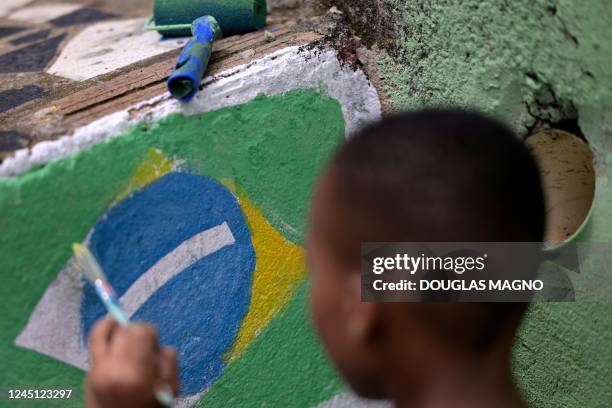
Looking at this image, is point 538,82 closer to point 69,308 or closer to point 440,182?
point 440,182

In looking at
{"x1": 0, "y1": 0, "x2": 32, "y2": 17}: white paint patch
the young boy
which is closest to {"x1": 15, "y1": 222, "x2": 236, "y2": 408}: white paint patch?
the young boy

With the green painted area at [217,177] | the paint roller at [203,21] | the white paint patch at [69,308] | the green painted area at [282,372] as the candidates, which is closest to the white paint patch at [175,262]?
the white paint patch at [69,308]

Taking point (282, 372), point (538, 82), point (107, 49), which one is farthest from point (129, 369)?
point (107, 49)

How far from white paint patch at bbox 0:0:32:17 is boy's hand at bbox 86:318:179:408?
7.74 feet

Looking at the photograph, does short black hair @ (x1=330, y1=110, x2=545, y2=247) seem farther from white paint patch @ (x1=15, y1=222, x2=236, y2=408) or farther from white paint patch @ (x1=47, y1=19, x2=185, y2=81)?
white paint patch @ (x1=47, y1=19, x2=185, y2=81)

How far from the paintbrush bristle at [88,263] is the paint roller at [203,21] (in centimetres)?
50

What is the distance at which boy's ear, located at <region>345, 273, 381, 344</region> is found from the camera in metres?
1.03

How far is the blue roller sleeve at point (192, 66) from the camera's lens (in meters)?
1.63

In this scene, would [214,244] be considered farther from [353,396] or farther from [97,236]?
[353,396]

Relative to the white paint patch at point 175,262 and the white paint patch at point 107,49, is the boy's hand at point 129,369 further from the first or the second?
the white paint patch at point 107,49

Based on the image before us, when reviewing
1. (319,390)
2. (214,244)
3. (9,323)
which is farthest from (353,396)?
(9,323)

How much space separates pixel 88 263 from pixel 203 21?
0.86m

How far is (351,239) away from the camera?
100 cm

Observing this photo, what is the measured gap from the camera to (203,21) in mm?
1998
